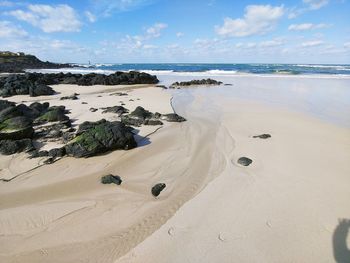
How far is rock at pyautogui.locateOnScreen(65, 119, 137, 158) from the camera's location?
22.2 ft

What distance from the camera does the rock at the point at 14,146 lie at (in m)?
6.93

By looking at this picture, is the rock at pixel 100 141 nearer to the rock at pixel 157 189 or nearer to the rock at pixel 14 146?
the rock at pixel 14 146

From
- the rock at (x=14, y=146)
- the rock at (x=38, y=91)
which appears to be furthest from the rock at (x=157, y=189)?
the rock at (x=38, y=91)

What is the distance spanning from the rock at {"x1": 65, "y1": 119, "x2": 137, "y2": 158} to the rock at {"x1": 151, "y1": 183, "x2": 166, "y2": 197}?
229cm

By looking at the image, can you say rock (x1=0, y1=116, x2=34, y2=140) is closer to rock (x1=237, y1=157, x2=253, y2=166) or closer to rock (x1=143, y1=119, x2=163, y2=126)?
rock (x1=143, y1=119, x2=163, y2=126)

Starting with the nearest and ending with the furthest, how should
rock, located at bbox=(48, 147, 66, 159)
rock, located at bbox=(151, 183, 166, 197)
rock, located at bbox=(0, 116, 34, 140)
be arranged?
rock, located at bbox=(151, 183, 166, 197) < rock, located at bbox=(48, 147, 66, 159) < rock, located at bbox=(0, 116, 34, 140)

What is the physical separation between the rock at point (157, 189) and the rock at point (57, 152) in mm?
2928

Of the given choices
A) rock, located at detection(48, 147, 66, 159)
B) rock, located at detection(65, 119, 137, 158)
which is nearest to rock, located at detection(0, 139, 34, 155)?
rock, located at detection(48, 147, 66, 159)

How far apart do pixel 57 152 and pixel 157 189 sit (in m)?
3.12

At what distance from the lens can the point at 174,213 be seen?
177 inches

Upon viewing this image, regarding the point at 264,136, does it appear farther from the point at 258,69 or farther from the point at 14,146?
the point at 258,69

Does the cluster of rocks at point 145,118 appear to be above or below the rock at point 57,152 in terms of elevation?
below

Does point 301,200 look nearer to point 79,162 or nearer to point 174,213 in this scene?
point 174,213

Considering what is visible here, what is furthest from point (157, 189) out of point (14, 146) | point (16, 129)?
point (16, 129)
